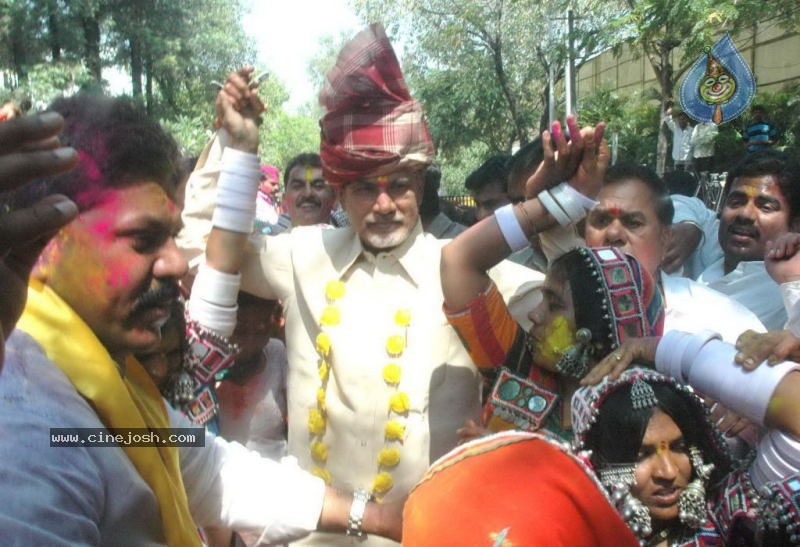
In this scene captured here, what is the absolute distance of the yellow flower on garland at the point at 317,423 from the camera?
2.56 meters

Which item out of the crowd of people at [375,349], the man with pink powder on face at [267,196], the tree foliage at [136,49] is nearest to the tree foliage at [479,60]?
the tree foliage at [136,49]

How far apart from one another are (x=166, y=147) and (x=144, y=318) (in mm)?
361

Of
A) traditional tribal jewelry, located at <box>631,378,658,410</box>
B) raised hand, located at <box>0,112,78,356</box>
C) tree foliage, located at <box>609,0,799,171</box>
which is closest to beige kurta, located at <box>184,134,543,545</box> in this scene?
traditional tribal jewelry, located at <box>631,378,658,410</box>

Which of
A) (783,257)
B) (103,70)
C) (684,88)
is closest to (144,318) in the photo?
(783,257)

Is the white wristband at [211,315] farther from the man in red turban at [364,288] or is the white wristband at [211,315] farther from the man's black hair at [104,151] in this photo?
the man's black hair at [104,151]

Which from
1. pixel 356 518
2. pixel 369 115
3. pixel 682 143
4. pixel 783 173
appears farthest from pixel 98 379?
pixel 682 143

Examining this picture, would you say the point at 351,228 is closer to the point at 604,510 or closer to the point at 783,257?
the point at 783,257

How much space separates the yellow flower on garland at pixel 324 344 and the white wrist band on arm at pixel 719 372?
109 cm

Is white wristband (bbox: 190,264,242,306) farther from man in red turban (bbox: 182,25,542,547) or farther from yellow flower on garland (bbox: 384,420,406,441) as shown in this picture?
yellow flower on garland (bbox: 384,420,406,441)

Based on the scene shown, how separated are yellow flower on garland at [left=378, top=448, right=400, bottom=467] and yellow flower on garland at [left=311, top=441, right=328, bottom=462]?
20cm

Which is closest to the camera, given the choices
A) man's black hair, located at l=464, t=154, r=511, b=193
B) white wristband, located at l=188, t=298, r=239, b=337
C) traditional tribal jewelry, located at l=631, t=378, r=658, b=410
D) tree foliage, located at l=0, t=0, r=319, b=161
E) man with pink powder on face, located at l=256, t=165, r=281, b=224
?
traditional tribal jewelry, located at l=631, t=378, r=658, b=410

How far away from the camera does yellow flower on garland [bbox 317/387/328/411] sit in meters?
2.56

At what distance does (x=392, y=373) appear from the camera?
8.16 ft

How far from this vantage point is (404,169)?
2.62 metres
